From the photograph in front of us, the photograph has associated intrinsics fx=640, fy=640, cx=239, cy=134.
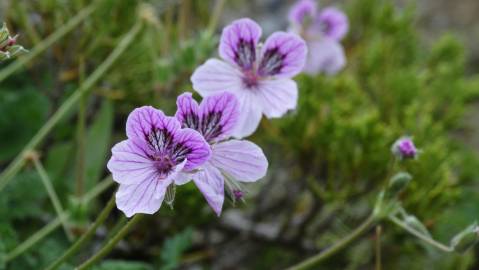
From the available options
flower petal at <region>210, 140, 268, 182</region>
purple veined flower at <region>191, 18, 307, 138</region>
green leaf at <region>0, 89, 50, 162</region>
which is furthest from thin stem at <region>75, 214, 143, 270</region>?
green leaf at <region>0, 89, 50, 162</region>

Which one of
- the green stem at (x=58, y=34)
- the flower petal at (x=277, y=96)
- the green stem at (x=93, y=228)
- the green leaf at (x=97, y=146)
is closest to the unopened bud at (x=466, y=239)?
the flower petal at (x=277, y=96)

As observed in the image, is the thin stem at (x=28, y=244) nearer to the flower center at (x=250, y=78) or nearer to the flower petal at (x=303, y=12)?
the flower center at (x=250, y=78)

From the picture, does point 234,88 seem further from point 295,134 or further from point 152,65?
point 152,65

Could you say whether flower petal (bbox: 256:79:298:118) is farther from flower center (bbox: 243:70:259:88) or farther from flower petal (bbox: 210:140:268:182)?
flower petal (bbox: 210:140:268:182)

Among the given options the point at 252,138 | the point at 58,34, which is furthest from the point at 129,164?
the point at 252,138

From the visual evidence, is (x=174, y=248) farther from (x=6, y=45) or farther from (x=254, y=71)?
(x=6, y=45)

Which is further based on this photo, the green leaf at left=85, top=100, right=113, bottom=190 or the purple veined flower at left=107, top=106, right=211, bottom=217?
the green leaf at left=85, top=100, right=113, bottom=190

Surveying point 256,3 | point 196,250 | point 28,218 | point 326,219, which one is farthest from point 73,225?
point 256,3
